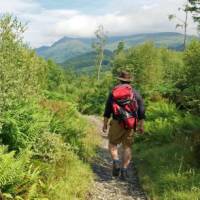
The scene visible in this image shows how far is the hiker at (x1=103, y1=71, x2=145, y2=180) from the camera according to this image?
33.4ft

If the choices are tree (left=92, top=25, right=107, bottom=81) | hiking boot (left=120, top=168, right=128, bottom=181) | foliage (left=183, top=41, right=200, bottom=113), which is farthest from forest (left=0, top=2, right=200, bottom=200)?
tree (left=92, top=25, right=107, bottom=81)

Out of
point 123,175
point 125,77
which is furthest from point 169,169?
point 125,77

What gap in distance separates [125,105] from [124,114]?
21 cm

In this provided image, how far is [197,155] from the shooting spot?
1046 centimetres

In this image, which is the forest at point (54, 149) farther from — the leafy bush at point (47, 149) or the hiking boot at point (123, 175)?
→ the hiking boot at point (123, 175)

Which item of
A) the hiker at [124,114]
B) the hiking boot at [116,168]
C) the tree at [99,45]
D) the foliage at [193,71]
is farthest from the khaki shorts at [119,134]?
the tree at [99,45]

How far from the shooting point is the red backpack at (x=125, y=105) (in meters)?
10.2

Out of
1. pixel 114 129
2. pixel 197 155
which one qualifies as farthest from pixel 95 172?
pixel 197 155

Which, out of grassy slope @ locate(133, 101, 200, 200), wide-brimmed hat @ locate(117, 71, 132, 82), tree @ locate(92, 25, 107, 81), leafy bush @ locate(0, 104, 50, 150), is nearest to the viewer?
grassy slope @ locate(133, 101, 200, 200)

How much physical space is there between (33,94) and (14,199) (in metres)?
5.76

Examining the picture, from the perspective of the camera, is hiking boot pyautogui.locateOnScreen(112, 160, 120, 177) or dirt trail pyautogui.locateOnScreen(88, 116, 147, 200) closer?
dirt trail pyautogui.locateOnScreen(88, 116, 147, 200)

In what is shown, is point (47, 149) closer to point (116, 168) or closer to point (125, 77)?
point (116, 168)

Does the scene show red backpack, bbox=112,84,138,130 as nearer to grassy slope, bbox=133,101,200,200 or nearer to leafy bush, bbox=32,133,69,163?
grassy slope, bbox=133,101,200,200

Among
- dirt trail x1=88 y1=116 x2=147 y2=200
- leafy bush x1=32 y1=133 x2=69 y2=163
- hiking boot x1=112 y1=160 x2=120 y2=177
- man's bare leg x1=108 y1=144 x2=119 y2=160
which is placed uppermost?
leafy bush x1=32 y1=133 x2=69 y2=163
